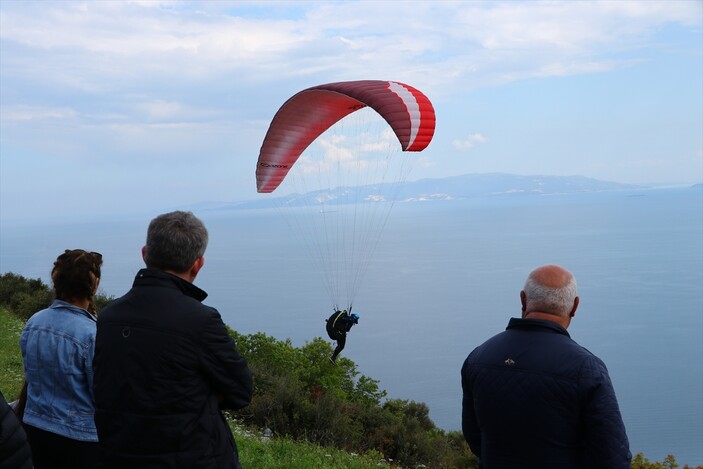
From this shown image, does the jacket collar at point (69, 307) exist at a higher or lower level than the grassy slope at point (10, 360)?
higher

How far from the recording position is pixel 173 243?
9.45ft

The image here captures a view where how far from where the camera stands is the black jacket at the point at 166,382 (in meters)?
2.71

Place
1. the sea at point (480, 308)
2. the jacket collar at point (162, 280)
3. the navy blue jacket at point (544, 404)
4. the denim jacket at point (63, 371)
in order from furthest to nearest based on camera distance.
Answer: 1. the sea at point (480, 308)
2. the denim jacket at point (63, 371)
3. the jacket collar at point (162, 280)
4. the navy blue jacket at point (544, 404)

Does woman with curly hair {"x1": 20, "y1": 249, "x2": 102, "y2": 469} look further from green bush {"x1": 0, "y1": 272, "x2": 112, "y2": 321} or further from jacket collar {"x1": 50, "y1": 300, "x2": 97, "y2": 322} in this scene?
green bush {"x1": 0, "y1": 272, "x2": 112, "y2": 321}

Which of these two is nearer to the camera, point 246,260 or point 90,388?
point 90,388

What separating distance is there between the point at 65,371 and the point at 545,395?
7.72 ft

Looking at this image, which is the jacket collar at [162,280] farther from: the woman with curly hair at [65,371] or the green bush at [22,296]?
the green bush at [22,296]

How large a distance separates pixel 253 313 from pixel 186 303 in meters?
77.5

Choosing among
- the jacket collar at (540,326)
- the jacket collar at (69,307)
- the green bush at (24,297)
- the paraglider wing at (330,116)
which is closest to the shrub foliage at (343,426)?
the paraglider wing at (330,116)

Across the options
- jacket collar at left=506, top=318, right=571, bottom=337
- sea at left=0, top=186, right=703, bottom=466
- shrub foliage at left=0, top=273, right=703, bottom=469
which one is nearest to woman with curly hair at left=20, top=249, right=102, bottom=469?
jacket collar at left=506, top=318, right=571, bottom=337

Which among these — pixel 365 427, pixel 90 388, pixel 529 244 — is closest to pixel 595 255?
pixel 529 244

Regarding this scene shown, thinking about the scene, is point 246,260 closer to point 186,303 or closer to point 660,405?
point 660,405

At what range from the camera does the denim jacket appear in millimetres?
3412

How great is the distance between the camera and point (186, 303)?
278 cm
